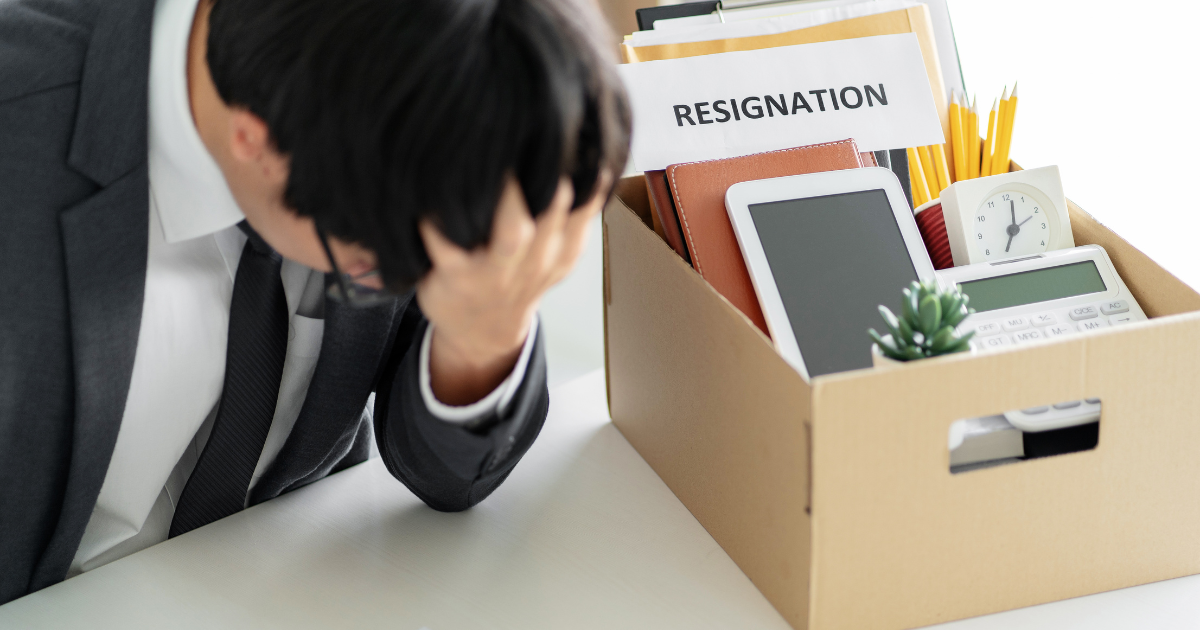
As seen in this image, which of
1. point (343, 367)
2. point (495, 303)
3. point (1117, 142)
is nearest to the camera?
point (495, 303)

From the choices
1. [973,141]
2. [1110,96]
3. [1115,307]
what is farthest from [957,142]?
[1110,96]

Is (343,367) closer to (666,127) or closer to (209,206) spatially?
(209,206)

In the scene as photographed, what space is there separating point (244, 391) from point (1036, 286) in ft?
2.39

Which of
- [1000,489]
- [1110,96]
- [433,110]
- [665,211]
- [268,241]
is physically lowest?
[1110,96]

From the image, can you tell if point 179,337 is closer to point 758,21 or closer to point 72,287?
point 72,287

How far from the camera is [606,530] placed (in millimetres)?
802

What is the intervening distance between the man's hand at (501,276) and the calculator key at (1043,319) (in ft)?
1.36

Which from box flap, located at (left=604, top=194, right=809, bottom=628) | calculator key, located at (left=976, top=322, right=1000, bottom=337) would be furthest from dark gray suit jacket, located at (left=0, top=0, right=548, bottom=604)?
calculator key, located at (left=976, top=322, right=1000, bottom=337)

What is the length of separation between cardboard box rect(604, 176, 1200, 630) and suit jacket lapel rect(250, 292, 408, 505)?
295 mm

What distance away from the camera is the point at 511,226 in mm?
538

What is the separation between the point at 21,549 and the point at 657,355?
59cm

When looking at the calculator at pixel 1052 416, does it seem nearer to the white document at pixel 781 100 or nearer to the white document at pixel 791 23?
the white document at pixel 781 100

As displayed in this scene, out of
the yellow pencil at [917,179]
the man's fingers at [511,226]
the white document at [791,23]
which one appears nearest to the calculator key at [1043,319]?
the yellow pencil at [917,179]

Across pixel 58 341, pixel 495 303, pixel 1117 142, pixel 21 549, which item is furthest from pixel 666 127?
pixel 1117 142
